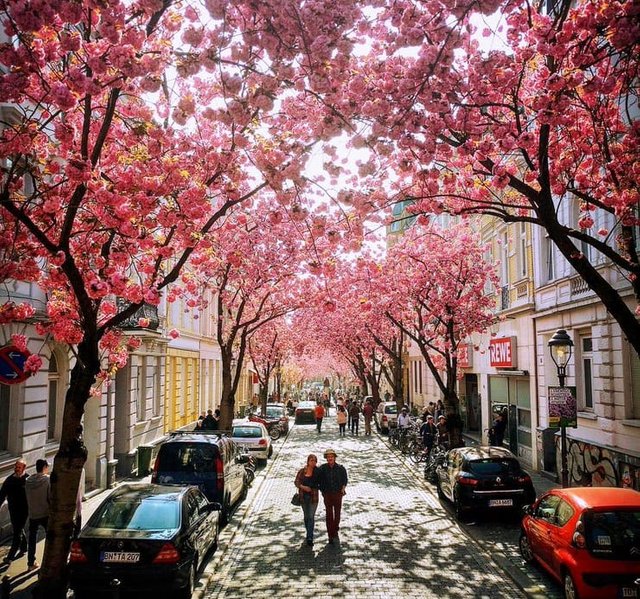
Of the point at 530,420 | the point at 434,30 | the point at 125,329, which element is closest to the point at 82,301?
the point at 434,30

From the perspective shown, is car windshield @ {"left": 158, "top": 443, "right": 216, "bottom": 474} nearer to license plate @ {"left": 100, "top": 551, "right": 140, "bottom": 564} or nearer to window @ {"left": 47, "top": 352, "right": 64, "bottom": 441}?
window @ {"left": 47, "top": 352, "right": 64, "bottom": 441}

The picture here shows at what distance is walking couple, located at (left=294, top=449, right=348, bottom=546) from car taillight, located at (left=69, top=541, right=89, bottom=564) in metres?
4.49

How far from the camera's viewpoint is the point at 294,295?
25.3 meters

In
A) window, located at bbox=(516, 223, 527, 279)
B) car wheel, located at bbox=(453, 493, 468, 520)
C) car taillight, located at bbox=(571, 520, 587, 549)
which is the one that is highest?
window, located at bbox=(516, 223, 527, 279)

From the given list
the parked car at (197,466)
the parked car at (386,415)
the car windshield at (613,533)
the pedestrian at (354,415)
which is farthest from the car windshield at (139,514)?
the pedestrian at (354,415)

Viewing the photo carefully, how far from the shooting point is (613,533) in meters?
7.57

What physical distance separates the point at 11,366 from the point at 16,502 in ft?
8.93

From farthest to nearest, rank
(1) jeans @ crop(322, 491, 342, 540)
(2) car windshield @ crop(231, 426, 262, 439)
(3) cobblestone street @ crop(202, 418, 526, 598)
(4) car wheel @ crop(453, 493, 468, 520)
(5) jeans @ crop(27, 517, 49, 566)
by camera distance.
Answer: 1. (2) car windshield @ crop(231, 426, 262, 439)
2. (4) car wheel @ crop(453, 493, 468, 520)
3. (1) jeans @ crop(322, 491, 342, 540)
4. (5) jeans @ crop(27, 517, 49, 566)
5. (3) cobblestone street @ crop(202, 418, 526, 598)

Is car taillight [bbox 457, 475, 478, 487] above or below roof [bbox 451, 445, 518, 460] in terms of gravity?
below

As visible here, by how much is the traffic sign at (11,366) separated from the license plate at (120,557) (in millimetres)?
2791

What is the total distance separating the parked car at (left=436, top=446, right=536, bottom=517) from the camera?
1246 cm

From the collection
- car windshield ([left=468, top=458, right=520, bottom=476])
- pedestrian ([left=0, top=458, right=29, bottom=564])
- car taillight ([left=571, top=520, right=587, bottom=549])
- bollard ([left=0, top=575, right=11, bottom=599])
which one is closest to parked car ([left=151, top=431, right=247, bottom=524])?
pedestrian ([left=0, top=458, right=29, bottom=564])

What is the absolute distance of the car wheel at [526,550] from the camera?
31.7 feet

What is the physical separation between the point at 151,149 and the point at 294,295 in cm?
1755
